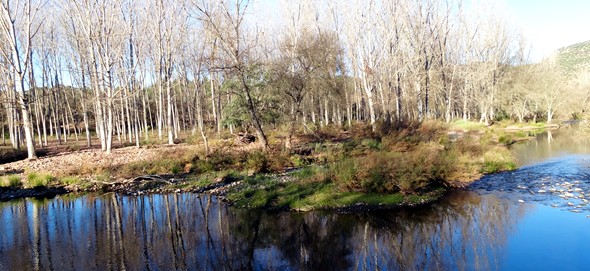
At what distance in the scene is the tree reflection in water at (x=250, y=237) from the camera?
8.23 m

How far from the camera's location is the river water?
816cm

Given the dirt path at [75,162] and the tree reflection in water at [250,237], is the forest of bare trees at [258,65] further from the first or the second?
the tree reflection in water at [250,237]

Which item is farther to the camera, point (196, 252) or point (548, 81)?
point (548, 81)

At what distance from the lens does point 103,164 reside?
1859 cm

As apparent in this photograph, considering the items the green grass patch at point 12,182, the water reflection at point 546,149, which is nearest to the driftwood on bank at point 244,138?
the green grass patch at point 12,182

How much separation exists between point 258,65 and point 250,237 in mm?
14886

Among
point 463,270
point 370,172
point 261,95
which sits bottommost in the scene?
point 463,270

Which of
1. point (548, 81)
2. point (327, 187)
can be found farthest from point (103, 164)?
point (548, 81)

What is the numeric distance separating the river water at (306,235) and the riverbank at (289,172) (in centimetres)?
86

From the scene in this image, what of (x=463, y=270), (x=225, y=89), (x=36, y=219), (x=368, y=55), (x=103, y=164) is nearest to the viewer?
(x=463, y=270)

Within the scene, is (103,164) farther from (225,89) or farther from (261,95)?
(261,95)

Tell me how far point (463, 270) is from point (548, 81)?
44043mm

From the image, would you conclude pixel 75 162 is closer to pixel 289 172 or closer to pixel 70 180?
pixel 70 180

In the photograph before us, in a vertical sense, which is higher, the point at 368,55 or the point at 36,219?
the point at 368,55
